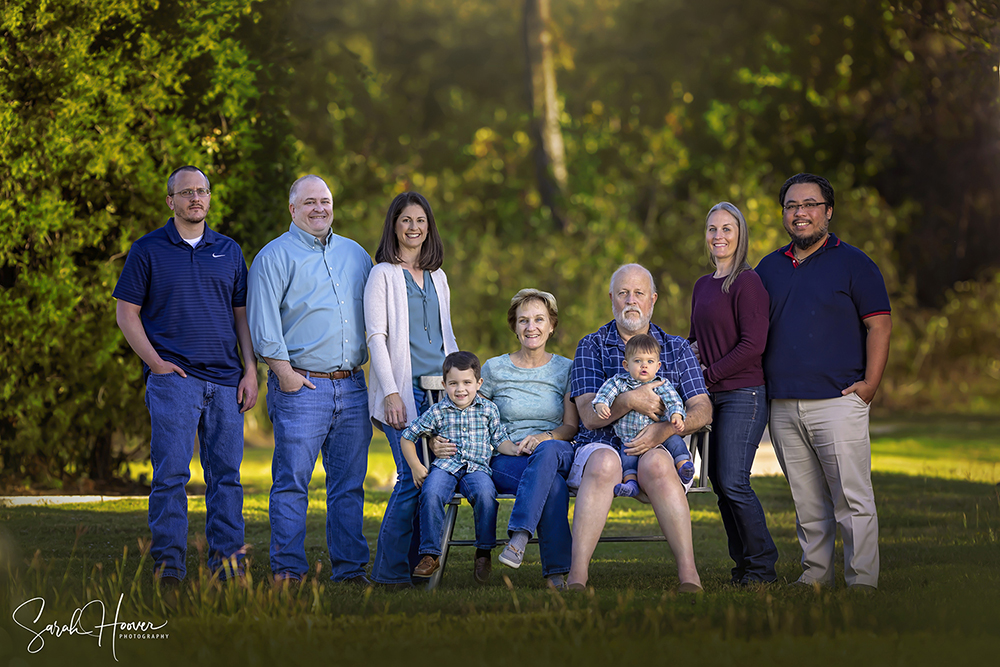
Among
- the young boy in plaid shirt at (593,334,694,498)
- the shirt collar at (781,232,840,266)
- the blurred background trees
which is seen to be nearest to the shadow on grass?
the young boy in plaid shirt at (593,334,694,498)

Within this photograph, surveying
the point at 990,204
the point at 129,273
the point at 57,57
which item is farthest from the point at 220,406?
the point at 990,204

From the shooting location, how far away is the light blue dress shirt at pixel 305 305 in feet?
15.0

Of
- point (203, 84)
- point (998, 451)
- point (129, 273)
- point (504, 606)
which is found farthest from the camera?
point (998, 451)

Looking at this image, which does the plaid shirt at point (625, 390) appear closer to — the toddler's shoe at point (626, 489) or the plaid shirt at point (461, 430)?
the toddler's shoe at point (626, 489)

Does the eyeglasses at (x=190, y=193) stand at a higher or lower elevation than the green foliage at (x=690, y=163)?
lower

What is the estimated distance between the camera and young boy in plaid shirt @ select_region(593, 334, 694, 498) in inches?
172

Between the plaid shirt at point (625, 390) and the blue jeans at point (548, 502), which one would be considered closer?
the blue jeans at point (548, 502)

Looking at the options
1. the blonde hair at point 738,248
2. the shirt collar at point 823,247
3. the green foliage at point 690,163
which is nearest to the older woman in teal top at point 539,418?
the blonde hair at point 738,248

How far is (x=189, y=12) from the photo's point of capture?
23.7ft

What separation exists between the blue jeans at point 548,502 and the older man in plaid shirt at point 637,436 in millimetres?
80

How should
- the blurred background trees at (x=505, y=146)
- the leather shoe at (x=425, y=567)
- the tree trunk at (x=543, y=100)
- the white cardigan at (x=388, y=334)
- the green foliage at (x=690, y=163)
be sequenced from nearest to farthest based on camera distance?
1. the leather shoe at (x=425, y=567)
2. the white cardigan at (x=388, y=334)
3. the blurred background trees at (x=505, y=146)
4. the green foliage at (x=690, y=163)
5. the tree trunk at (x=543, y=100)

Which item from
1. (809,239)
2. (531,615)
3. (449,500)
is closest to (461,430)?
(449,500)

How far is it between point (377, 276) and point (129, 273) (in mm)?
1119

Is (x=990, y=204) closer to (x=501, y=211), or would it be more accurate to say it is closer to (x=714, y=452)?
(x=501, y=211)
